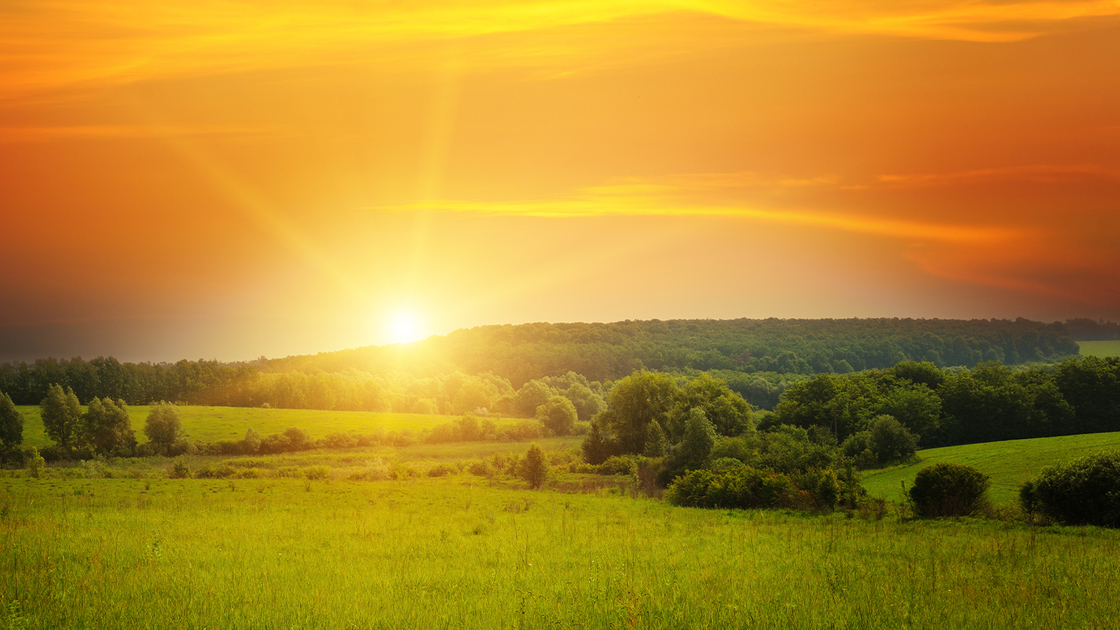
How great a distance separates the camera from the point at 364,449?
87000 millimetres

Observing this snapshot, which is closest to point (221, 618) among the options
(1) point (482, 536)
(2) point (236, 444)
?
(1) point (482, 536)

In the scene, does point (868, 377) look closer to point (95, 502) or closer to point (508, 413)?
point (508, 413)

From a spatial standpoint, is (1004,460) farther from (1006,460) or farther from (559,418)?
(559,418)

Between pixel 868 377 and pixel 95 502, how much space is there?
85262 millimetres

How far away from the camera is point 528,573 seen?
1214cm

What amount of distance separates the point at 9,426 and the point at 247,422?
2586cm

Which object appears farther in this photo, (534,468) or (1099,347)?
(1099,347)

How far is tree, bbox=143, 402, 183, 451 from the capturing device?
76125mm

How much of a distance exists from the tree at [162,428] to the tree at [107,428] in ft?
7.32

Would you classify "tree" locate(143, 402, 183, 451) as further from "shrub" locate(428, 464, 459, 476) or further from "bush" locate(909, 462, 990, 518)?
"bush" locate(909, 462, 990, 518)

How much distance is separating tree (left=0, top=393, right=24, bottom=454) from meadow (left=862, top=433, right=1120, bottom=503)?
92.2 m

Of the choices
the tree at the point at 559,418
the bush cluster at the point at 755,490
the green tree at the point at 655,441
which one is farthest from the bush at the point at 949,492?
the tree at the point at 559,418

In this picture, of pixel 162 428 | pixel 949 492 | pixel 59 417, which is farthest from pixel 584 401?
pixel 949 492

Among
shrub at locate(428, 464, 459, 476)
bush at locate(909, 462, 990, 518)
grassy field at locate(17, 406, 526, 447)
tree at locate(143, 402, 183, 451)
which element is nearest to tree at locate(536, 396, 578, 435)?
grassy field at locate(17, 406, 526, 447)
